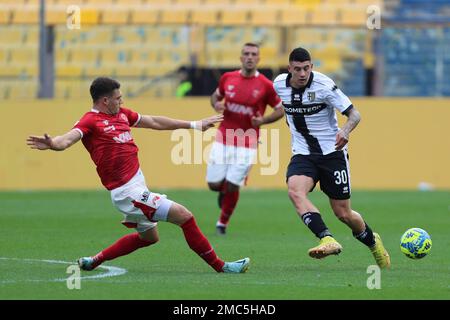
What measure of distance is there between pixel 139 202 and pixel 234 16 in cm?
1985

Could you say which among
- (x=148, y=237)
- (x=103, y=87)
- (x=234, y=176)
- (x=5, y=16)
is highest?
(x=5, y=16)

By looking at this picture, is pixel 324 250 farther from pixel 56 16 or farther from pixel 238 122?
pixel 56 16

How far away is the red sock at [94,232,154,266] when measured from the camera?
1030 centimetres

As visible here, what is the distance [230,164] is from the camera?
51.2 ft

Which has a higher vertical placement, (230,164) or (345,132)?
(345,132)

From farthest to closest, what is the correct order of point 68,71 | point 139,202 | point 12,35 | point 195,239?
1. point 12,35
2. point 68,71
3. point 195,239
4. point 139,202

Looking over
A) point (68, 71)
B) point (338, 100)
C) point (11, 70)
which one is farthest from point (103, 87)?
point (11, 70)

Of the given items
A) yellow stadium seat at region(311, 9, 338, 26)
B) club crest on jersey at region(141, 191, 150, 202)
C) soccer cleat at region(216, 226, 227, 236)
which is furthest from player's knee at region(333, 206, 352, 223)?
yellow stadium seat at region(311, 9, 338, 26)

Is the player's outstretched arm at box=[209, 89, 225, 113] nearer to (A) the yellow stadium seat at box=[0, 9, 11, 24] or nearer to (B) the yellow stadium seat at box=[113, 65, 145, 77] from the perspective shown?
(B) the yellow stadium seat at box=[113, 65, 145, 77]

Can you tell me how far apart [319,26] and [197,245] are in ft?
53.3

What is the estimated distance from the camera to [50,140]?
9.11m

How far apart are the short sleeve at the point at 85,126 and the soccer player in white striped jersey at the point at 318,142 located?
215 cm

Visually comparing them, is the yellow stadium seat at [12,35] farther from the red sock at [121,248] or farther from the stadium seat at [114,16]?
the red sock at [121,248]
